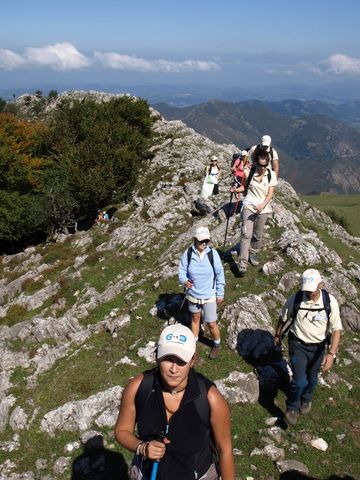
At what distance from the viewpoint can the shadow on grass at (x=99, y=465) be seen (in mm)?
9336

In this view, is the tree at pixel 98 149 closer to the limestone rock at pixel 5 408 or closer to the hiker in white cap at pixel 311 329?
the limestone rock at pixel 5 408

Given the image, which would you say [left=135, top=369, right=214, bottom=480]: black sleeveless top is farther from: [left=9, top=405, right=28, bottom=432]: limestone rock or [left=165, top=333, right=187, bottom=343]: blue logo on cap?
[left=9, top=405, right=28, bottom=432]: limestone rock

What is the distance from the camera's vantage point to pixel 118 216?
105 ft

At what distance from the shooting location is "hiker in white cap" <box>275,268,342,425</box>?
29.6 feet

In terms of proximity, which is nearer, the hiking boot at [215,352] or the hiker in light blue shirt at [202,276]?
the hiker in light blue shirt at [202,276]

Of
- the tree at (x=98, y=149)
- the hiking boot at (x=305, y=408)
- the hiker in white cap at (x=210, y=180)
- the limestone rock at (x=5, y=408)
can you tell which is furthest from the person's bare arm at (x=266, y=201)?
the tree at (x=98, y=149)

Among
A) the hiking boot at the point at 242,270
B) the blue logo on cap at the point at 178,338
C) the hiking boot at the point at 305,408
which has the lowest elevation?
the hiking boot at the point at 305,408

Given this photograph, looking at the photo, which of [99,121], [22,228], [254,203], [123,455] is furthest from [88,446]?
[99,121]

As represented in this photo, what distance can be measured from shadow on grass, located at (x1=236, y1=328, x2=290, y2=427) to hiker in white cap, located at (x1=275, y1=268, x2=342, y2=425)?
1.44 m

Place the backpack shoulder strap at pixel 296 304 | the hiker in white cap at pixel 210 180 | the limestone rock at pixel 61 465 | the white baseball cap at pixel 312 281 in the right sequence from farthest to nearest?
the hiker in white cap at pixel 210 180
the limestone rock at pixel 61 465
the backpack shoulder strap at pixel 296 304
the white baseball cap at pixel 312 281

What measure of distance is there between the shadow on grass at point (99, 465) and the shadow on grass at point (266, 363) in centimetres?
396

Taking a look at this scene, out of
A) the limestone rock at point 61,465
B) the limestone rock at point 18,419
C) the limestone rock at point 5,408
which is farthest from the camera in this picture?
the limestone rock at point 5,408

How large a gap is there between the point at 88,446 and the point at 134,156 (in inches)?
1418

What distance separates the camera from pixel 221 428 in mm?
4906
